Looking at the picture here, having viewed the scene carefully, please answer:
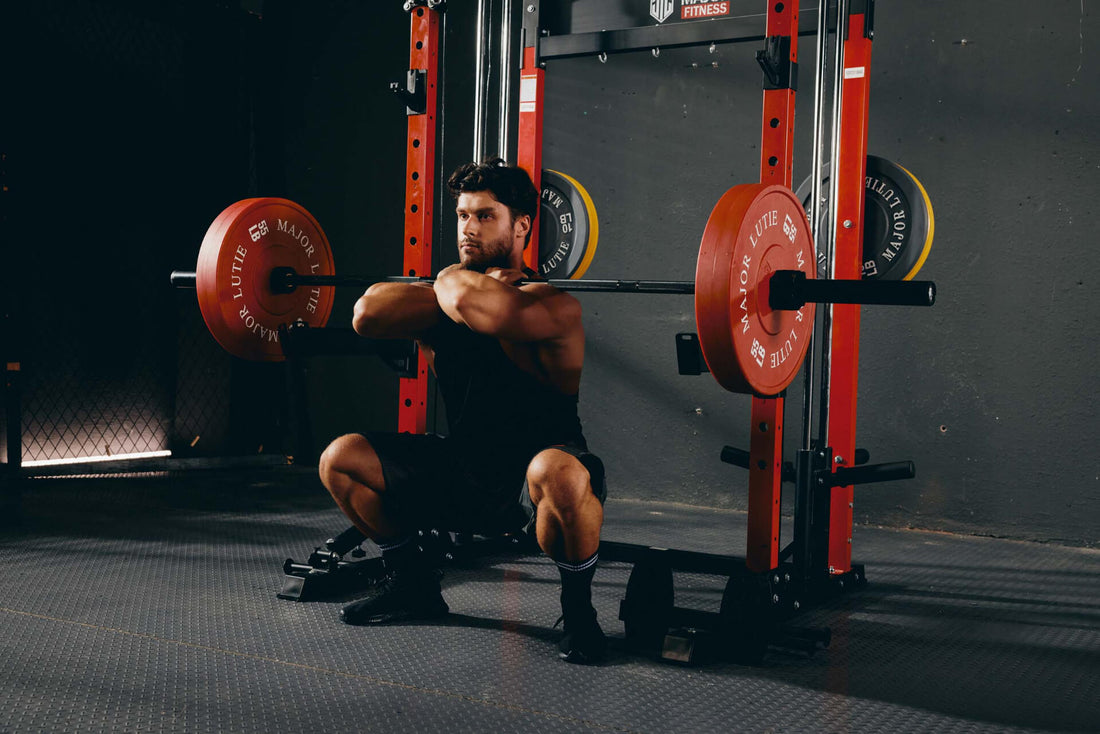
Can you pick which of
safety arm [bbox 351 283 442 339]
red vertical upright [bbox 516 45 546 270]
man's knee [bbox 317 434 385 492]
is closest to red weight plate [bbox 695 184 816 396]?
safety arm [bbox 351 283 442 339]

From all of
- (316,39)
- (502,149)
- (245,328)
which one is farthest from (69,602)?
(316,39)

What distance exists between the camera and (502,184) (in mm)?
2283

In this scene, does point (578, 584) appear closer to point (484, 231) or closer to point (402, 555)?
point (402, 555)

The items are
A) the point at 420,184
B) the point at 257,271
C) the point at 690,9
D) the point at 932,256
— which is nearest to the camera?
the point at 257,271

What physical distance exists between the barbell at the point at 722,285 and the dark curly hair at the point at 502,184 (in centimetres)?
21

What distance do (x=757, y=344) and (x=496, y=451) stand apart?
63 cm

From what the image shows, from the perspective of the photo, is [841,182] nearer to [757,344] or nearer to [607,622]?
[757,344]

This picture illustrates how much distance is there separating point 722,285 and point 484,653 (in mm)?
916

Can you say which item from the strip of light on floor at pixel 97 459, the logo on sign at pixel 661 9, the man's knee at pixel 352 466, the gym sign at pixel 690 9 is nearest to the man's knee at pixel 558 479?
the man's knee at pixel 352 466

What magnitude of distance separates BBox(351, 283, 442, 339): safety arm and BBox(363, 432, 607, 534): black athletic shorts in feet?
0.80

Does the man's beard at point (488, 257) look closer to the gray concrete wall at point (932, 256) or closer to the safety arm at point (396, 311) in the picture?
the safety arm at point (396, 311)

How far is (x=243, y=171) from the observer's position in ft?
16.3

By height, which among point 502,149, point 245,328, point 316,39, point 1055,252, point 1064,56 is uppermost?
point 316,39

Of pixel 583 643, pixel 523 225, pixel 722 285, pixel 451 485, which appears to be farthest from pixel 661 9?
pixel 583 643
